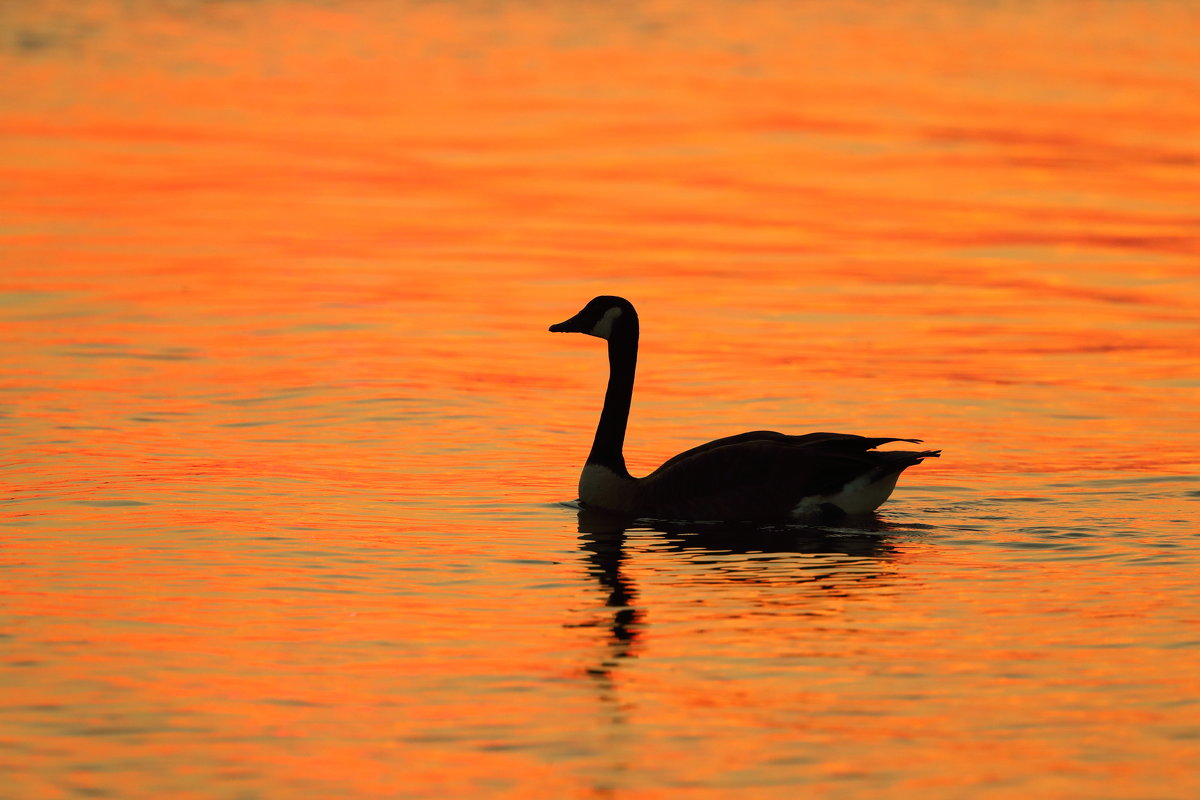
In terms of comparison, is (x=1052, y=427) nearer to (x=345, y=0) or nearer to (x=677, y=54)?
(x=677, y=54)

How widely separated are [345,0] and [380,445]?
45634mm

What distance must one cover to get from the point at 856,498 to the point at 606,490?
5.97 feet

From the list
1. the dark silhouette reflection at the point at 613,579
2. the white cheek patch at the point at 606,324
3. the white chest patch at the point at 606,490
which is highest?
the white cheek patch at the point at 606,324

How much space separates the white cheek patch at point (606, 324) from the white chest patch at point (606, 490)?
131 centimetres

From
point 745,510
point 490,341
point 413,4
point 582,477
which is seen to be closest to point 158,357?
point 490,341

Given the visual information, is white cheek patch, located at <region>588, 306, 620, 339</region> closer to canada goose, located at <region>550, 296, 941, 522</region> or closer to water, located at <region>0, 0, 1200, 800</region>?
water, located at <region>0, 0, 1200, 800</region>

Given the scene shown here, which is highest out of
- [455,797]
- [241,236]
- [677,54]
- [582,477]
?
[677,54]

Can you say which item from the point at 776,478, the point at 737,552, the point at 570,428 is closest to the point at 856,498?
the point at 776,478

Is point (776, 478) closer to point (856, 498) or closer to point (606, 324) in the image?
point (856, 498)

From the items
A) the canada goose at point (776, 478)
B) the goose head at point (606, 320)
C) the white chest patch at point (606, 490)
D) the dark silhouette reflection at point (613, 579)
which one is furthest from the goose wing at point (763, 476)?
the goose head at point (606, 320)

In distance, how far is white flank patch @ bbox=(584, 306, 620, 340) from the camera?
15172 millimetres

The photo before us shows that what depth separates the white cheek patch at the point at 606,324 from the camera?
1517cm

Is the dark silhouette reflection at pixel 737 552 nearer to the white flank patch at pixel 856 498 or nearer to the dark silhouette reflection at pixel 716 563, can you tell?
the dark silhouette reflection at pixel 716 563

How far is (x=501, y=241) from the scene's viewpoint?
84.6 ft
